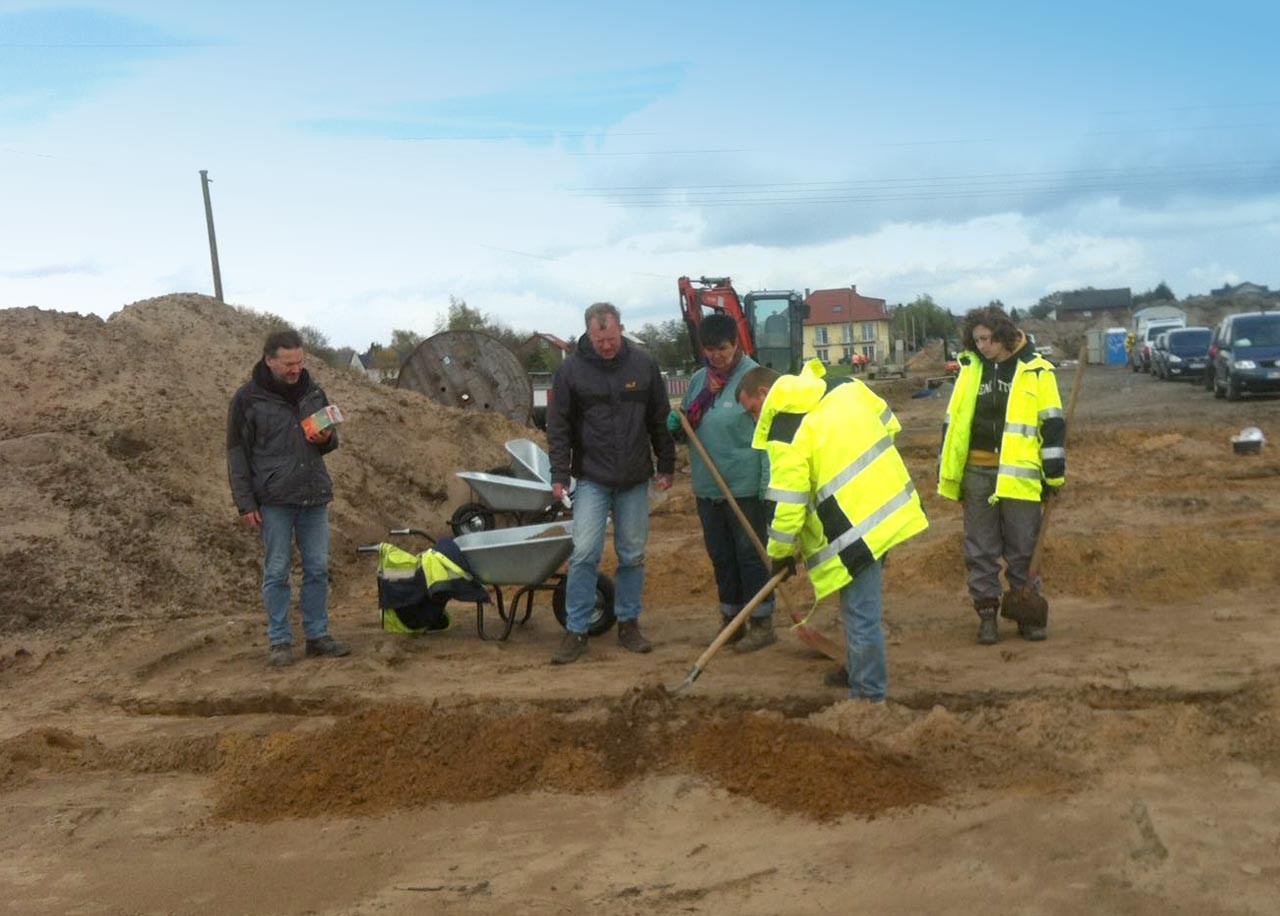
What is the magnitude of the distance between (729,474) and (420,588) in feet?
6.90

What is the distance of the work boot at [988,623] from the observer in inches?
259

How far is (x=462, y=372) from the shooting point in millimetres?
18250

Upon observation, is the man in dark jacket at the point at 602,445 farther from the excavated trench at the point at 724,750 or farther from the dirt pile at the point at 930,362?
the dirt pile at the point at 930,362

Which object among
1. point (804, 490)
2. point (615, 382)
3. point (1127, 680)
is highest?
point (615, 382)

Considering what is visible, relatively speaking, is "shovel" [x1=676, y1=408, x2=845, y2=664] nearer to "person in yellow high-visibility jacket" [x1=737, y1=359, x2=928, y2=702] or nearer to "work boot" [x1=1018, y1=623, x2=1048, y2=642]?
"person in yellow high-visibility jacket" [x1=737, y1=359, x2=928, y2=702]

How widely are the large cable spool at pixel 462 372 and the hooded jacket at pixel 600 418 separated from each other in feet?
38.0

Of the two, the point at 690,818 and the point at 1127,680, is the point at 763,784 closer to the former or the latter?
the point at 690,818

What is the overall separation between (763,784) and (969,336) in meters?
2.96

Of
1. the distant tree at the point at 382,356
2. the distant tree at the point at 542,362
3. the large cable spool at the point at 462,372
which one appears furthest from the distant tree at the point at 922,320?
the large cable spool at the point at 462,372

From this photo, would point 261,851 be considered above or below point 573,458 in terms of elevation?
below

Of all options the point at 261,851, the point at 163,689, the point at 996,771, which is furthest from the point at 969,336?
the point at 163,689

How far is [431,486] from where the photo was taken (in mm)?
13375

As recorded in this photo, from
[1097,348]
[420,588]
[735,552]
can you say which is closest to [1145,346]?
[1097,348]

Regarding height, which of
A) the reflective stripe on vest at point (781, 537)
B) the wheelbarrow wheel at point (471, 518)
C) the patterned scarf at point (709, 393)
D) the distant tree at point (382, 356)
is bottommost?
the wheelbarrow wheel at point (471, 518)
